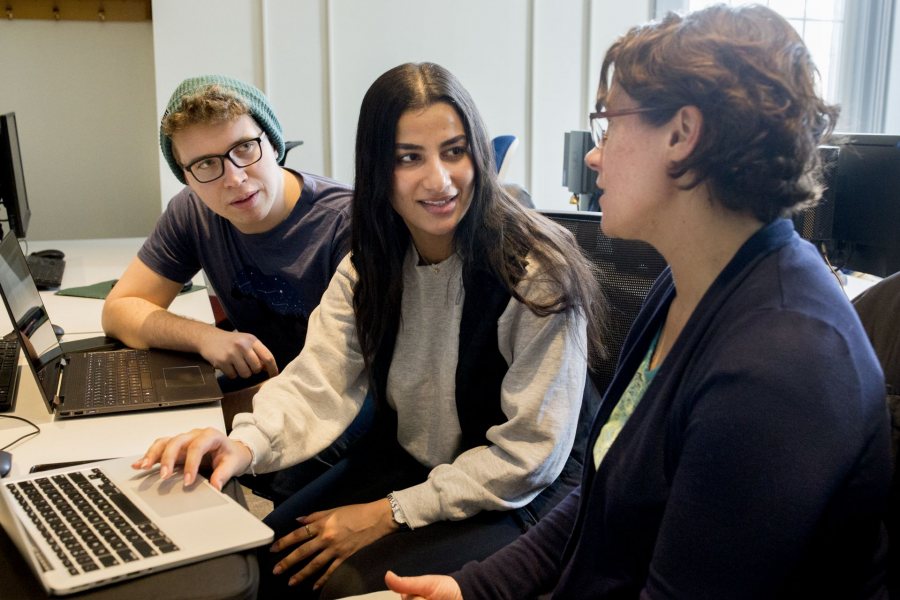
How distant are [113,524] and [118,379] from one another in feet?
2.23

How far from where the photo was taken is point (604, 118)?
955mm

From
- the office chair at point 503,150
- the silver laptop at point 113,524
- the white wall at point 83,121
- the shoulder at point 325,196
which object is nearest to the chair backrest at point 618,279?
the shoulder at point 325,196

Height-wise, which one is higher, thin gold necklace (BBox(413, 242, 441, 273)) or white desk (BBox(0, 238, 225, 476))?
thin gold necklace (BBox(413, 242, 441, 273))

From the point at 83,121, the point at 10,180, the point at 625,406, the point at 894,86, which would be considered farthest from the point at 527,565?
the point at 894,86

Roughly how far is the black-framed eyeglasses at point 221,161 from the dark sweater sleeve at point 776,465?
50.0 inches

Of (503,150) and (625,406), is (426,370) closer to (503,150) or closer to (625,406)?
(625,406)

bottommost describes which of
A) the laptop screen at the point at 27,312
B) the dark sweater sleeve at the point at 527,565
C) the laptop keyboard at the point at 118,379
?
the dark sweater sleeve at the point at 527,565

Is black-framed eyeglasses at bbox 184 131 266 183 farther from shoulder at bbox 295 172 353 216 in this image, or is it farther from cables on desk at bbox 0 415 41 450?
cables on desk at bbox 0 415 41 450

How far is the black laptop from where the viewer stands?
147 cm

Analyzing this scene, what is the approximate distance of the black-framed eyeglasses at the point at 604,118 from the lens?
897mm

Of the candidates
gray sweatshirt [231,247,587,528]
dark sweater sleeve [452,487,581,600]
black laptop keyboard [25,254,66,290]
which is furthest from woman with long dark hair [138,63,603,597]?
black laptop keyboard [25,254,66,290]

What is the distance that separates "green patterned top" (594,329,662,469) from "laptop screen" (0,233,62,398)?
958 mm

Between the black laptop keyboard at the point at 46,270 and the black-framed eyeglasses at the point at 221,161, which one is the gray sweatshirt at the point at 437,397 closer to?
the black-framed eyeglasses at the point at 221,161

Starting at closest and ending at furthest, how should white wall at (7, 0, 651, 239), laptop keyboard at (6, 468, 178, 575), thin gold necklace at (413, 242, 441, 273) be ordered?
1. laptop keyboard at (6, 468, 178, 575)
2. thin gold necklace at (413, 242, 441, 273)
3. white wall at (7, 0, 651, 239)
